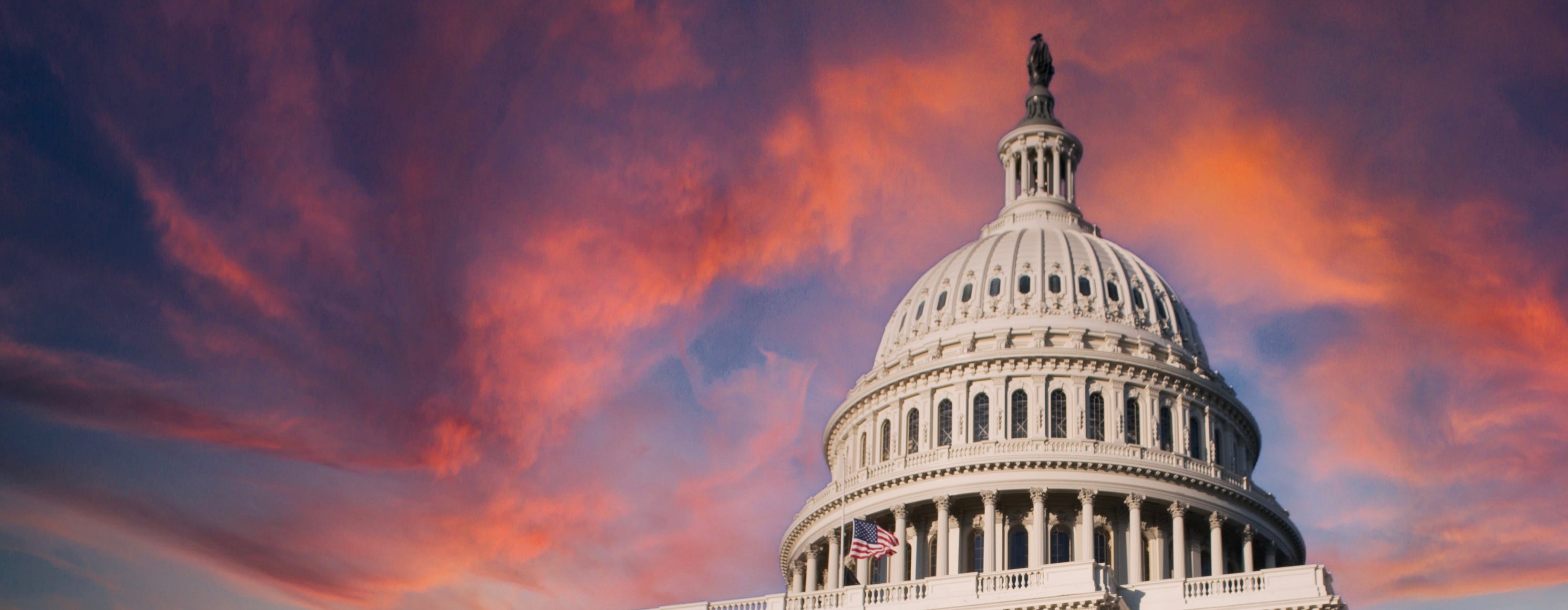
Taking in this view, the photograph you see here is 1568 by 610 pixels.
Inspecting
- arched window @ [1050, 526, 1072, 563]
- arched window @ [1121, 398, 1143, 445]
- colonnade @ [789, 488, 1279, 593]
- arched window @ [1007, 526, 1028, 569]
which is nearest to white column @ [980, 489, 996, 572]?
colonnade @ [789, 488, 1279, 593]

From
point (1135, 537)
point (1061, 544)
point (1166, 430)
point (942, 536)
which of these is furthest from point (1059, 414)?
point (942, 536)

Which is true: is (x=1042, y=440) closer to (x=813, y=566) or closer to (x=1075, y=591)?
(x=813, y=566)

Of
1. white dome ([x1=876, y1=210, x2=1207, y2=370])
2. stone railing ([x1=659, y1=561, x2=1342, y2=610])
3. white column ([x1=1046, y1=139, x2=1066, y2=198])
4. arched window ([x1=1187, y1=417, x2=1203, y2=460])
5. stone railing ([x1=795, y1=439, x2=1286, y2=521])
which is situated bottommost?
stone railing ([x1=659, y1=561, x2=1342, y2=610])

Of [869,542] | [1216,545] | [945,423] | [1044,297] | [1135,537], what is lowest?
[869,542]

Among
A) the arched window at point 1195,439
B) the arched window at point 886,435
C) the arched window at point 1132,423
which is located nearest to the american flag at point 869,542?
the arched window at point 1132,423

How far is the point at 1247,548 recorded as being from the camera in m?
73.5

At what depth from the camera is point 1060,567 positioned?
2152 inches

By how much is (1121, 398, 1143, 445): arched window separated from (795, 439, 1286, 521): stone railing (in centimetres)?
207

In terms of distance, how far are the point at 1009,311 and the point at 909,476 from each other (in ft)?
40.3

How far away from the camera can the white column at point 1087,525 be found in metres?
70.2

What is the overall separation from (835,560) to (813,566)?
4261mm

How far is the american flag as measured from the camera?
59.3 m

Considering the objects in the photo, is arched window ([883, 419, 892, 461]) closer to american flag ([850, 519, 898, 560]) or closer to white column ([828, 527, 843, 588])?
white column ([828, 527, 843, 588])

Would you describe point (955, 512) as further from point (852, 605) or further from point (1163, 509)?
point (852, 605)
